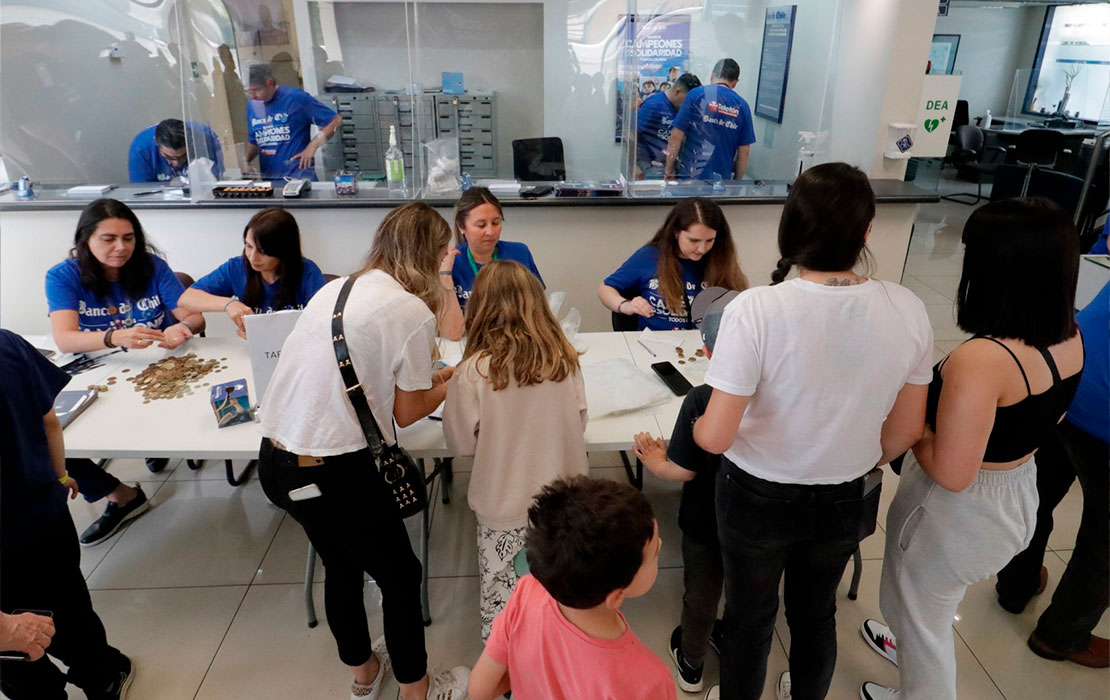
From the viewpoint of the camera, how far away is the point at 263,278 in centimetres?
253

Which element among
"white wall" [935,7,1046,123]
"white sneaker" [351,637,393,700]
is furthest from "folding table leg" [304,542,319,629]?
"white wall" [935,7,1046,123]

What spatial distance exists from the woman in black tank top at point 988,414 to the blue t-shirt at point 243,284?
208cm

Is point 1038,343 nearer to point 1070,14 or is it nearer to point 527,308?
point 527,308

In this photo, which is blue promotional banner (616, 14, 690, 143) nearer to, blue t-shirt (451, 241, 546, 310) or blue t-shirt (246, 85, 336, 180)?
blue t-shirt (451, 241, 546, 310)

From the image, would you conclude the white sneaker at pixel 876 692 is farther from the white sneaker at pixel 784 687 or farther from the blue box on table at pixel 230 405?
the blue box on table at pixel 230 405

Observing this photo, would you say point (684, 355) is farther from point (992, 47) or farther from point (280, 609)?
point (992, 47)

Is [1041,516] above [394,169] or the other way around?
the other way around

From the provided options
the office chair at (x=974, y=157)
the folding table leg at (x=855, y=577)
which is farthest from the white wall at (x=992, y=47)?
the folding table leg at (x=855, y=577)

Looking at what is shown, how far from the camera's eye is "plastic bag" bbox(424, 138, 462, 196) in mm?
3656

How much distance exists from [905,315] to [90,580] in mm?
2668

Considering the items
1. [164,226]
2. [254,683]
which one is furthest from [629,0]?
[254,683]

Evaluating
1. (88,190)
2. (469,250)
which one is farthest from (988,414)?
(88,190)

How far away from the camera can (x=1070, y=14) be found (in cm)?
883

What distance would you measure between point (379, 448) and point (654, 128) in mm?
3112
